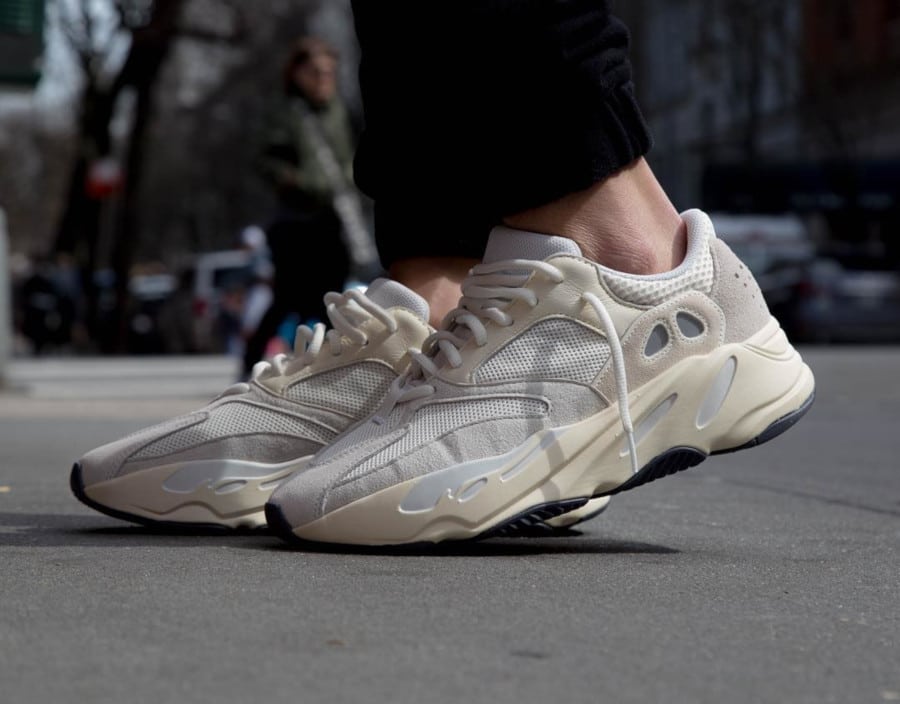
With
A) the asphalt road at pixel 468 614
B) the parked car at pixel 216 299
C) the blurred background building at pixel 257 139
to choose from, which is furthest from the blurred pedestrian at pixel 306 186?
the parked car at pixel 216 299

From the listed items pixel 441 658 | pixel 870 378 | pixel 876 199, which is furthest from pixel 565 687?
pixel 876 199

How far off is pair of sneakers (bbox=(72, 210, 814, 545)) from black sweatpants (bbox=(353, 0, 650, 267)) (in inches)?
4.6

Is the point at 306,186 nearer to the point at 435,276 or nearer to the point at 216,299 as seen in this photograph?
the point at 435,276

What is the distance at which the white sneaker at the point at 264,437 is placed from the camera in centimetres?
296

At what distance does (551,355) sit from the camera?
2.77 meters

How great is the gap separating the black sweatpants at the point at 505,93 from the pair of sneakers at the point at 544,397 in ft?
0.38

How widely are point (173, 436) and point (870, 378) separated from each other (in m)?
10.9

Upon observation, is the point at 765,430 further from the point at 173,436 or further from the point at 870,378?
the point at 870,378

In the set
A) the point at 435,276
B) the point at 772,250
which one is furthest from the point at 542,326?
the point at 772,250

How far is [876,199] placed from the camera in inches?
1444

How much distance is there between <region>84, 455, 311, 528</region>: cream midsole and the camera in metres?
2.97

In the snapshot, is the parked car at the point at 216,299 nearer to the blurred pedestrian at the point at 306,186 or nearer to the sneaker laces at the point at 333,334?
the blurred pedestrian at the point at 306,186

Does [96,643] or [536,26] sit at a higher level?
[536,26]

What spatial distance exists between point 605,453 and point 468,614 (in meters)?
0.70
